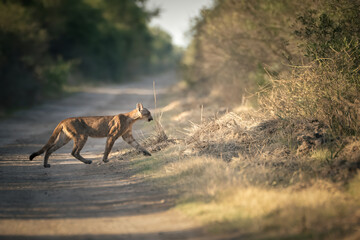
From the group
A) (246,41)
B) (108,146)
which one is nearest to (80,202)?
(108,146)

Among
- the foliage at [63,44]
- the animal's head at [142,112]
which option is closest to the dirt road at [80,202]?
the animal's head at [142,112]

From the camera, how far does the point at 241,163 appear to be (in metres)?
7.15

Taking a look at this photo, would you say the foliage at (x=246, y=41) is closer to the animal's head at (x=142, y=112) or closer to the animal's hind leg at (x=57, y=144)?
the animal's head at (x=142, y=112)

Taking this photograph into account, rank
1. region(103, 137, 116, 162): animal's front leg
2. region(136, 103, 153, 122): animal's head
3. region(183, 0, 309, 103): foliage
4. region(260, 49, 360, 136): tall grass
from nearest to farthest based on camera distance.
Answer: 1. region(260, 49, 360, 136): tall grass
2. region(103, 137, 116, 162): animal's front leg
3. region(136, 103, 153, 122): animal's head
4. region(183, 0, 309, 103): foliage

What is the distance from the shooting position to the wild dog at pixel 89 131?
336 inches

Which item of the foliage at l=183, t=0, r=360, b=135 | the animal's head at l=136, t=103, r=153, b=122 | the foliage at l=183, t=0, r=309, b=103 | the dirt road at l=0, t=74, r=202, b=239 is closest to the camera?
the dirt road at l=0, t=74, r=202, b=239

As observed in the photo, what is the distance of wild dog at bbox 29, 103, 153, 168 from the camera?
8539mm

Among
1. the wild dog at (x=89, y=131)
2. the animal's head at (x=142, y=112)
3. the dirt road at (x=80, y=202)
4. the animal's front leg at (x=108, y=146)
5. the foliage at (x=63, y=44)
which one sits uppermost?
the foliage at (x=63, y=44)

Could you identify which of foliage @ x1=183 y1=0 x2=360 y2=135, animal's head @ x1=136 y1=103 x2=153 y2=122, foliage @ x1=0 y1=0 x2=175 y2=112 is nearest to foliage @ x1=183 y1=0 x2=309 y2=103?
foliage @ x1=183 y1=0 x2=360 y2=135

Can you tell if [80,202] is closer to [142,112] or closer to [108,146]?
[108,146]

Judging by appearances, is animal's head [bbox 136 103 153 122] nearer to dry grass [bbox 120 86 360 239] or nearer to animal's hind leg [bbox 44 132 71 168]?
dry grass [bbox 120 86 360 239]

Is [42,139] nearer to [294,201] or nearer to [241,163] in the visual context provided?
[241,163]

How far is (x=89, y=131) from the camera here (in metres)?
8.74

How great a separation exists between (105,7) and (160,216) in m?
51.3
